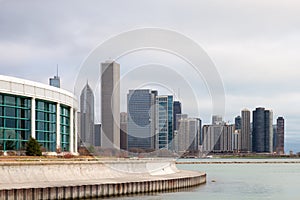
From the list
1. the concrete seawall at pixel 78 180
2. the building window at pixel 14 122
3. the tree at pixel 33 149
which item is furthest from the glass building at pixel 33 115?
the concrete seawall at pixel 78 180

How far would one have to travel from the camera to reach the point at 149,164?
8231cm

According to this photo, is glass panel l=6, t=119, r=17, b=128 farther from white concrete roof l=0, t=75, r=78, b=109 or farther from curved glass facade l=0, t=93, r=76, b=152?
white concrete roof l=0, t=75, r=78, b=109

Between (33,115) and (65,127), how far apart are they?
16.4 meters

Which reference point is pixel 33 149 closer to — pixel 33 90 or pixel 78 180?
pixel 33 90

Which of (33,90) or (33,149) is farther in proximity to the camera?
(33,90)

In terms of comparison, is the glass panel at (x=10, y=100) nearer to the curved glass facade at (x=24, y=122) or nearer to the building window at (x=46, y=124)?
the curved glass facade at (x=24, y=122)

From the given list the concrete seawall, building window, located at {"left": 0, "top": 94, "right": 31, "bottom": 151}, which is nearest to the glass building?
building window, located at {"left": 0, "top": 94, "right": 31, "bottom": 151}

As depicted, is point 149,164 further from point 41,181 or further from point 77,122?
→ point 77,122

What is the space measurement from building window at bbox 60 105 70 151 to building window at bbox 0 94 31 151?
14.0 metres

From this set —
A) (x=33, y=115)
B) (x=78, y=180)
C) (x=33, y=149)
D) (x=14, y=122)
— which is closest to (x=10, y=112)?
(x=14, y=122)

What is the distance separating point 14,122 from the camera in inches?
3457

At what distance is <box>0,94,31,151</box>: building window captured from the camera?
280 feet

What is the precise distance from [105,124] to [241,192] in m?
23.4

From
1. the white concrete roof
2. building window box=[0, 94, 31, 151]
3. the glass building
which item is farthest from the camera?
the glass building
